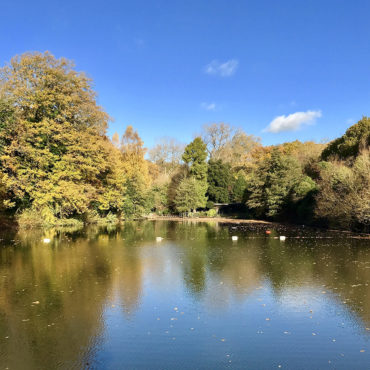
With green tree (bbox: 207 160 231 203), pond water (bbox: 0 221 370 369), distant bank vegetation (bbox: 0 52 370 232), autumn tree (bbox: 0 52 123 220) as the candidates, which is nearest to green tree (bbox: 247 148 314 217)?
distant bank vegetation (bbox: 0 52 370 232)

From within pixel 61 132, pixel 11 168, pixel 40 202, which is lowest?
pixel 40 202

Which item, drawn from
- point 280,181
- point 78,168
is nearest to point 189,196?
point 280,181

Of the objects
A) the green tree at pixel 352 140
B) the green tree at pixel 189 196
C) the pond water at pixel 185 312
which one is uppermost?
the green tree at pixel 352 140

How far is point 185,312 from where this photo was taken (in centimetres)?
713

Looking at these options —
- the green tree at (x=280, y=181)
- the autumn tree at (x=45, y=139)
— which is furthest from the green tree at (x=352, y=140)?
the autumn tree at (x=45, y=139)

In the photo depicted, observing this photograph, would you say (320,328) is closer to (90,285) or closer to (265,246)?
(90,285)

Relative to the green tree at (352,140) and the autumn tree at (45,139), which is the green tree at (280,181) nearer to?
the green tree at (352,140)

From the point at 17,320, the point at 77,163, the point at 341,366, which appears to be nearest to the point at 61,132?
the point at 77,163

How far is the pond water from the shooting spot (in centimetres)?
513

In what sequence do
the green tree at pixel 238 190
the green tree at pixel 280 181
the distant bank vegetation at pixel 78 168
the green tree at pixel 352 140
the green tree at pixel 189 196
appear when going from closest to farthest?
the distant bank vegetation at pixel 78 168 → the green tree at pixel 280 181 → the green tree at pixel 352 140 → the green tree at pixel 189 196 → the green tree at pixel 238 190

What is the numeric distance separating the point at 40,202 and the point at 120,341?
22.1 meters

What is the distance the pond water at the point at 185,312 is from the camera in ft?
16.8

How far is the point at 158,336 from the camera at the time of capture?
5.89 m

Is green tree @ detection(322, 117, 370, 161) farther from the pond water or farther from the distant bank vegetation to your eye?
the pond water
